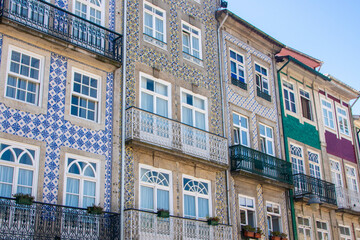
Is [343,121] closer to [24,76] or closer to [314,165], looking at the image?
[314,165]

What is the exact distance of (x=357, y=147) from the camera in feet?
95.7

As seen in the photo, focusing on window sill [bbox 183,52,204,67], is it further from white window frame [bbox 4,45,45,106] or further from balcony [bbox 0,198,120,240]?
balcony [bbox 0,198,120,240]

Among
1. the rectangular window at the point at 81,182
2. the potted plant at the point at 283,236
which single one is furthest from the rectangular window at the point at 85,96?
the potted plant at the point at 283,236

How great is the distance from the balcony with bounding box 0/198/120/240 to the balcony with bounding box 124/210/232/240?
0.43 metres

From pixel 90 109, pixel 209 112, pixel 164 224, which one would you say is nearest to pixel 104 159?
pixel 90 109

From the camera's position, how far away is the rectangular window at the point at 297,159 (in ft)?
78.8

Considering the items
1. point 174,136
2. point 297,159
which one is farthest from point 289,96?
point 174,136

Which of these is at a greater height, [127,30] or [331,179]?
[127,30]

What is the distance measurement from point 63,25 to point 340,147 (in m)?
17.6

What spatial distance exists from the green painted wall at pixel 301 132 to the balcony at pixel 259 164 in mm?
2433

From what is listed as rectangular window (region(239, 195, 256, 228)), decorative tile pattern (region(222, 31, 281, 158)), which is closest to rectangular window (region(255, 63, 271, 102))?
decorative tile pattern (region(222, 31, 281, 158))

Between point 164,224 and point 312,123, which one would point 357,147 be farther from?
point 164,224

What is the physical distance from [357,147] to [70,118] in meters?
19.3

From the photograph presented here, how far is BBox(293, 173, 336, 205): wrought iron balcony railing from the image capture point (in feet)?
74.6
